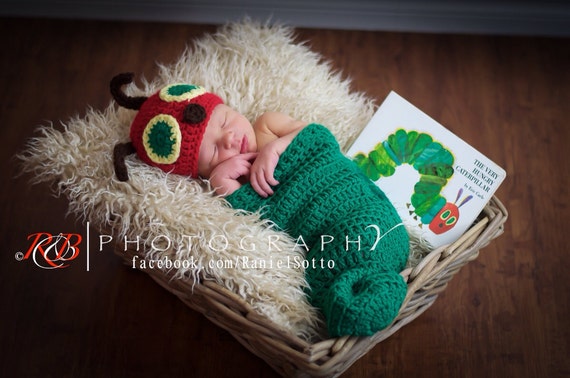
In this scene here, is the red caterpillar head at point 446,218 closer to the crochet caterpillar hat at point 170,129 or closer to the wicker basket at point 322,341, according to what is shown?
the wicker basket at point 322,341

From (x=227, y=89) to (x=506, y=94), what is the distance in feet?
2.96

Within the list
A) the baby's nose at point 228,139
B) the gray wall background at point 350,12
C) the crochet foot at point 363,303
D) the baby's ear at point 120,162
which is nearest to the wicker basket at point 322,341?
the crochet foot at point 363,303

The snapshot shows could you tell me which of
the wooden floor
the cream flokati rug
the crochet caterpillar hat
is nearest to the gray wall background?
the wooden floor

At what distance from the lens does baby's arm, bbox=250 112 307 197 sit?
1238mm

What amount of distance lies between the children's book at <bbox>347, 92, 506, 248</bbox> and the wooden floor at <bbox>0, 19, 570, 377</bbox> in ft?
0.79

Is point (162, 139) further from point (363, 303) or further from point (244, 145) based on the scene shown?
point (363, 303)

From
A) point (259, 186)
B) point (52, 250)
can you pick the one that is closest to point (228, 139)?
point (259, 186)

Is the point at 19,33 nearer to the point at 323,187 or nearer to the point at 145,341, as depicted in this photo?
the point at 145,341

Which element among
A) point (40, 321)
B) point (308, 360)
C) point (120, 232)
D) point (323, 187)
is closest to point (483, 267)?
point (323, 187)

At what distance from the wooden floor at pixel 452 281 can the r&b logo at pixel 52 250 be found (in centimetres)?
2

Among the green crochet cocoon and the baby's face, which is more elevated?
the baby's face

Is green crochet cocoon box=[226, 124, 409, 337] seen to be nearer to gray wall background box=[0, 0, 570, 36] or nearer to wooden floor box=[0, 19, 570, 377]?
wooden floor box=[0, 19, 570, 377]

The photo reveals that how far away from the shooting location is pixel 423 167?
1.34 m

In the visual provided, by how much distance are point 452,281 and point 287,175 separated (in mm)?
527
